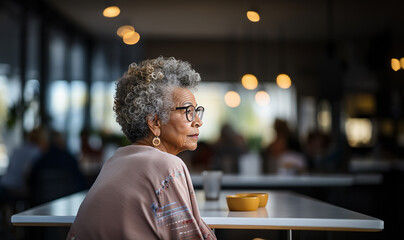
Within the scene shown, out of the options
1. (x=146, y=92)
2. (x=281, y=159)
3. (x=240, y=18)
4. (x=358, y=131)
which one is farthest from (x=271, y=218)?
(x=358, y=131)

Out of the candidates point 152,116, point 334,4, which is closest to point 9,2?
point 334,4

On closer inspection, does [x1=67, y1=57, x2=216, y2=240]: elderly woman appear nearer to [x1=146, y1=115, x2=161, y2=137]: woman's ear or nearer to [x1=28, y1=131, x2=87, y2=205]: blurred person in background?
[x1=146, y1=115, x2=161, y2=137]: woman's ear

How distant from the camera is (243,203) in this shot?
2.04 m

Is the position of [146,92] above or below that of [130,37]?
below

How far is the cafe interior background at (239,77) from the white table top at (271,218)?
2.77 m

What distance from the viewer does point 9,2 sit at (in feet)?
23.2

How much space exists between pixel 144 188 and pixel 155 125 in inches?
12.9

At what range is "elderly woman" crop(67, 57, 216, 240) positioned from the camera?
1499 millimetres

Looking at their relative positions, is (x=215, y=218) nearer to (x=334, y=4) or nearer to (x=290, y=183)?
(x=290, y=183)

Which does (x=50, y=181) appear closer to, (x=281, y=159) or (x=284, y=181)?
(x=284, y=181)

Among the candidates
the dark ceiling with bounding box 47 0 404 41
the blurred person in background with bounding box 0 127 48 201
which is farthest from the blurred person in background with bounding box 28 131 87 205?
the dark ceiling with bounding box 47 0 404 41

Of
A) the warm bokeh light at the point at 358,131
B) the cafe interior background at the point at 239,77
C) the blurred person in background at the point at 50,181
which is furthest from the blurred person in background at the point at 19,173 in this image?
the warm bokeh light at the point at 358,131

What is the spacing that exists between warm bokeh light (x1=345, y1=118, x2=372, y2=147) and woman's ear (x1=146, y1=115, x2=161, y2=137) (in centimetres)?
803

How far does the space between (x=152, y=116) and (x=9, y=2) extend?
241 inches
